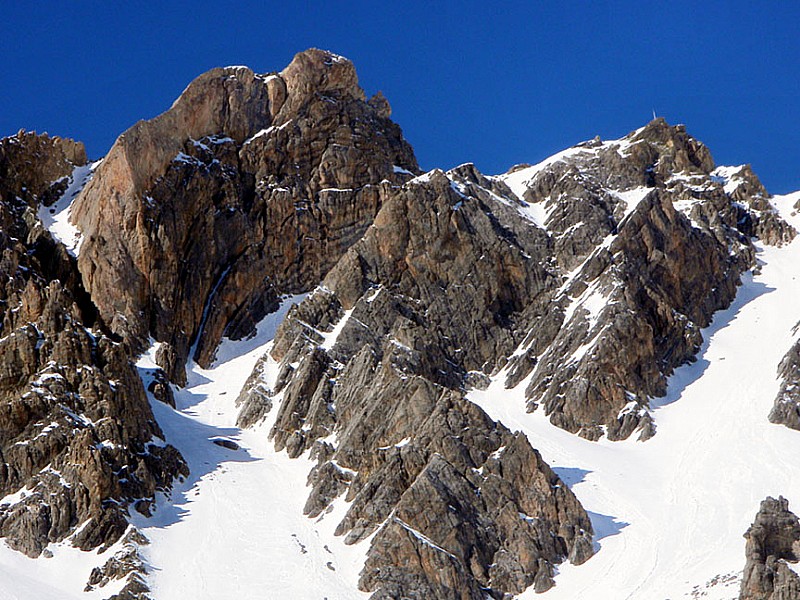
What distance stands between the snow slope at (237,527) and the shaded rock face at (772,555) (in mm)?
25826

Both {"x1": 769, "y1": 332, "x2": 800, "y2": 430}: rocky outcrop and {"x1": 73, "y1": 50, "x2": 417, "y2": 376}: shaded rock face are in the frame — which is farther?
{"x1": 73, "y1": 50, "x2": 417, "y2": 376}: shaded rock face

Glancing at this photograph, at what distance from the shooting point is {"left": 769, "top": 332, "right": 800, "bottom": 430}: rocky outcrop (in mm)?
Answer: 105250

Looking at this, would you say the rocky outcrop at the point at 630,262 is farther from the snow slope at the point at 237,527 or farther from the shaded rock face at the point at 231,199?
the snow slope at the point at 237,527

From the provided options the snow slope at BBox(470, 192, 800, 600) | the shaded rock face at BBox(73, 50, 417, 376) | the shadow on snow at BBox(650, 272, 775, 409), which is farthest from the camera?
the shaded rock face at BBox(73, 50, 417, 376)

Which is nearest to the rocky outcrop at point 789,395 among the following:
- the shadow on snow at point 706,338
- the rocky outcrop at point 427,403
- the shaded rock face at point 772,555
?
the shadow on snow at point 706,338

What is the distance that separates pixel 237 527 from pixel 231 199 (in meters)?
56.1

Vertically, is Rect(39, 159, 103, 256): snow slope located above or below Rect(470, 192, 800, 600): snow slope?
above

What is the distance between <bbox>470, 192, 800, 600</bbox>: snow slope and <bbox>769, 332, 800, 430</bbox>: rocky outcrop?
40.1 inches

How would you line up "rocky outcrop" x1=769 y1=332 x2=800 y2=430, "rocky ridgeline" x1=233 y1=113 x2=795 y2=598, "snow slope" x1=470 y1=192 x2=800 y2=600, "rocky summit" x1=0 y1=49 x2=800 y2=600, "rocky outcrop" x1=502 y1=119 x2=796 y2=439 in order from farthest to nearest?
"rocky outcrop" x1=502 y1=119 x2=796 y2=439, "rocky outcrop" x1=769 y1=332 x2=800 y2=430, "rocky ridgeline" x1=233 y1=113 x2=795 y2=598, "rocky summit" x1=0 y1=49 x2=800 y2=600, "snow slope" x1=470 y1=192 x2=800 y2=600

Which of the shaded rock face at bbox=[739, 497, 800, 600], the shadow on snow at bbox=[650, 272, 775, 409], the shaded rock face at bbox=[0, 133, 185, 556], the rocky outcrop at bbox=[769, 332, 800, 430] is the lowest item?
the shaded rock face at bbox=[739, 497, 800, 600]

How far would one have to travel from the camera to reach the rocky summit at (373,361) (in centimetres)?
8688

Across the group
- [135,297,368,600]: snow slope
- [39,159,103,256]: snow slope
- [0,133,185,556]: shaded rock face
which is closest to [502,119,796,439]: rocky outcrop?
[135,297,368,600]: snow slope

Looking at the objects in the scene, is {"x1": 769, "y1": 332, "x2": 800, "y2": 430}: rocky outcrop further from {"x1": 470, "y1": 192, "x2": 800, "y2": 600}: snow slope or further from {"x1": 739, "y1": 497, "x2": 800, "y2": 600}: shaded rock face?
{"x1": 739, "y1": 497, "x2": 800, "y2": 600}: shaded rock face

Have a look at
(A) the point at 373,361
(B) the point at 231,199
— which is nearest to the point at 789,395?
(A) the point at 373,361
